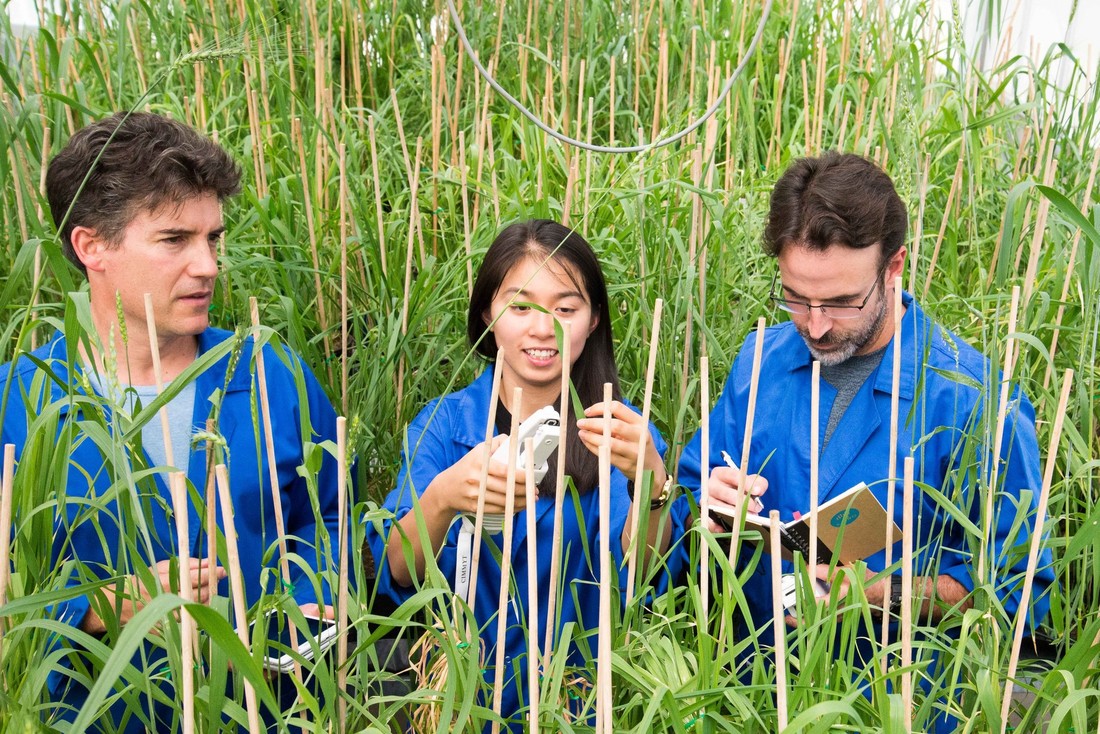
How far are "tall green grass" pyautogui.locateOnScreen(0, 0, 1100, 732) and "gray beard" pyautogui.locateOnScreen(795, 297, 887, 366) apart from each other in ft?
0.39

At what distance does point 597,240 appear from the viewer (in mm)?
2344

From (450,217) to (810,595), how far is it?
1492 millimetres

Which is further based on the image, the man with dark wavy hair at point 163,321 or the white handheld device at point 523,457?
the man with dark wavy hair at point 163,321

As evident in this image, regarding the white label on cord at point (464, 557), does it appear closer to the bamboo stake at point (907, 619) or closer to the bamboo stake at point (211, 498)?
the bamboo stake at point (211, 498)

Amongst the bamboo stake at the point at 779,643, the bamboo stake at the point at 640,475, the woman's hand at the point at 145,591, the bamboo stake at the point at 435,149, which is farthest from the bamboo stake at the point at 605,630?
the bamboo stake at the point at 435,149

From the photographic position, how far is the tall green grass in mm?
1250

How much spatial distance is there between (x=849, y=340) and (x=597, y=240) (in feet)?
2.16

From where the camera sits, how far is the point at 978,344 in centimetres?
248

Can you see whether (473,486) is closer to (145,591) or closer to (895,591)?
(145,591)

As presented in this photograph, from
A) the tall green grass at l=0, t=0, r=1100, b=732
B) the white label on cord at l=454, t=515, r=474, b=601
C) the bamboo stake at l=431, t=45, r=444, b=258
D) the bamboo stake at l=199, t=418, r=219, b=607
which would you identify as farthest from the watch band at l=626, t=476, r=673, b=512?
the bamboo stake at l=431, t=45, r=444, b=258

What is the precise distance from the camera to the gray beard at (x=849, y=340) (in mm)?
1854

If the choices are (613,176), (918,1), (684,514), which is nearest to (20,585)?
(684,514)

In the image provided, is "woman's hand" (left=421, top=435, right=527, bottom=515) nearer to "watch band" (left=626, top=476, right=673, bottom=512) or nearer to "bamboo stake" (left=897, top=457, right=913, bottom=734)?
"watch band" (left=626, top=476, right=673, bottom=512)

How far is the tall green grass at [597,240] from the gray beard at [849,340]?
0.39ft
